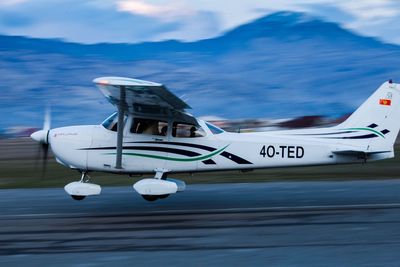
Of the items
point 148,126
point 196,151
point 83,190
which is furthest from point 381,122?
point 83,190

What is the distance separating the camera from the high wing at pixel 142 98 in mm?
11641

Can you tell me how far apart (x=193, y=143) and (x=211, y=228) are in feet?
10.7

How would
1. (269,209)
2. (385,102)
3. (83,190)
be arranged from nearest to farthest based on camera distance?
1. (269,209)
2. (83,190)
3. (385,102)

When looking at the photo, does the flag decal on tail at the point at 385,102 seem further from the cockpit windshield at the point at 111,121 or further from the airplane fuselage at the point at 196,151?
the cockpit windshield at the point at 111,121

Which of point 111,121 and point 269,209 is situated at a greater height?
point 111,121

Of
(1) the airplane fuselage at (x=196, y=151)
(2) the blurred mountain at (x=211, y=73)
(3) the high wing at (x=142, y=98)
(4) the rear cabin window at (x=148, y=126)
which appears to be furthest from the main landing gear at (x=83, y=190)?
(2) the blurred mountain at (x=211, y=73)

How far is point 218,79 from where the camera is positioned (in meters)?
150

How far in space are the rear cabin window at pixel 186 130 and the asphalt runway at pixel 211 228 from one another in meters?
1.36

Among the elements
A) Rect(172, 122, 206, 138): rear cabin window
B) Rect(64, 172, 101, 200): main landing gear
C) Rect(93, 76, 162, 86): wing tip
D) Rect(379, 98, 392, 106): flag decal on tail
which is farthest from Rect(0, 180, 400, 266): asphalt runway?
Rect(93, 76, 162, 86): wing tip

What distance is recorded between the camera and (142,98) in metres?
12.9

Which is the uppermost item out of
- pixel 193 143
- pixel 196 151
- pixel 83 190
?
pixel 193 143

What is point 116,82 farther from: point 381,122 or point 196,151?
point 381,122

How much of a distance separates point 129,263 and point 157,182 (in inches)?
180

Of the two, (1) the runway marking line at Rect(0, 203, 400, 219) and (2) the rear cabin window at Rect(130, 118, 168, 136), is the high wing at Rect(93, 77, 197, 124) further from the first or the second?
(1) the runway marking line at Rect(0, 203, 400, 219)
